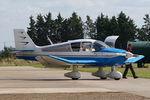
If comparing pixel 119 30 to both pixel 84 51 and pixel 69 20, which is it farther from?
pixel 84 51

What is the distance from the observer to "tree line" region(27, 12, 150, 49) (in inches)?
3989

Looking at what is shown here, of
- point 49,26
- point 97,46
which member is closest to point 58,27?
point 49,26

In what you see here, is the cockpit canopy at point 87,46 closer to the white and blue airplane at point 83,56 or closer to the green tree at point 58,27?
the white and blue airplane at point 83,56

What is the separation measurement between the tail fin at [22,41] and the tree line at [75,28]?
71.7m

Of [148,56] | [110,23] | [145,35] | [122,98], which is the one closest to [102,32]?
[110,23]

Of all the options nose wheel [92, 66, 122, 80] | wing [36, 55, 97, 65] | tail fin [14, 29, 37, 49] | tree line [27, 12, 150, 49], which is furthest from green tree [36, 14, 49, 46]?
wing [36, 55, 97, 65]

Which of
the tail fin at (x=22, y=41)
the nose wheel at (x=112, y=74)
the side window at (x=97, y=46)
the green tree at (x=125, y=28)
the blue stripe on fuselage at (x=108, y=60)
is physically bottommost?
the nose wheel at (x=112, y=74)

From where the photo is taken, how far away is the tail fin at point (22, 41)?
89.3 ft

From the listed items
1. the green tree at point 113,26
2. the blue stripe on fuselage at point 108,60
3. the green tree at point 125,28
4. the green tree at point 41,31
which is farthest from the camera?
the green tree at point 41,31

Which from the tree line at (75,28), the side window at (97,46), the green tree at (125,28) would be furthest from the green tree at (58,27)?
the side window at (97,46)

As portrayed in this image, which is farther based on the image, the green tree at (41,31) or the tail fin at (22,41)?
the green tree at (41,31)

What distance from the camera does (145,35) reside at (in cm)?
11188

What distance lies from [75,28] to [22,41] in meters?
88.3

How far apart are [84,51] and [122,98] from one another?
1104 centimetres
